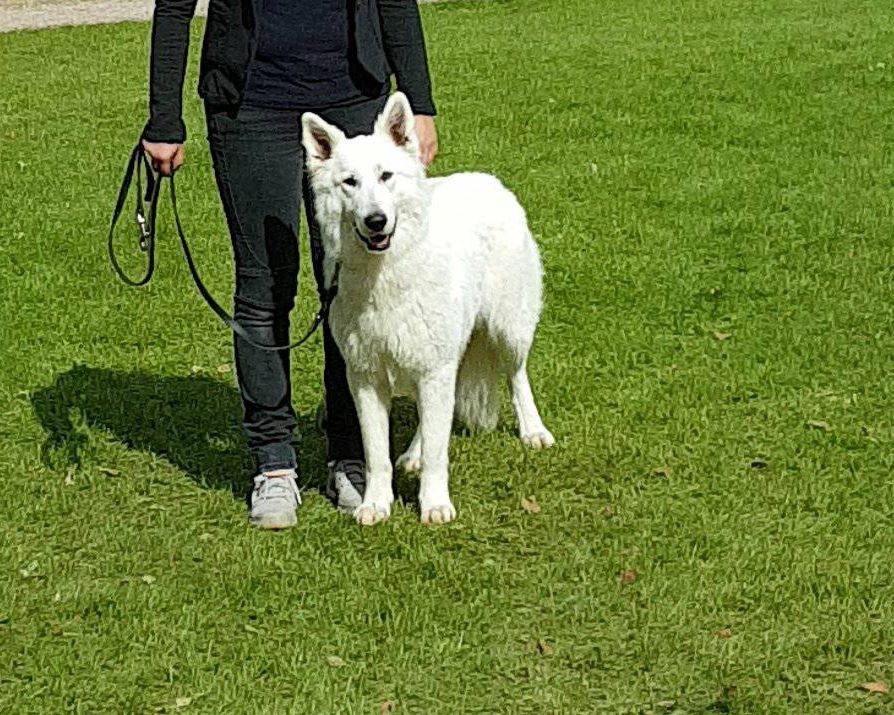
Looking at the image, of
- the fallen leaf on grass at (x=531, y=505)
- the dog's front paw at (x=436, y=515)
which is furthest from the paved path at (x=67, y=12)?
the dog's front paw at (x=436, y=515)

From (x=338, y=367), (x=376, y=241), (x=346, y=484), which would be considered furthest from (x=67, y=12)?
(x=376, y=241)

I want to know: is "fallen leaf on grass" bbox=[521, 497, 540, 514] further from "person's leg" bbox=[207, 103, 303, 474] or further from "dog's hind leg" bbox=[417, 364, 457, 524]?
"person's leg" bbox=[207, 103, 303, 474]

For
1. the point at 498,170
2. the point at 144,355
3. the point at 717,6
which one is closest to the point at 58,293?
the point at 144,355

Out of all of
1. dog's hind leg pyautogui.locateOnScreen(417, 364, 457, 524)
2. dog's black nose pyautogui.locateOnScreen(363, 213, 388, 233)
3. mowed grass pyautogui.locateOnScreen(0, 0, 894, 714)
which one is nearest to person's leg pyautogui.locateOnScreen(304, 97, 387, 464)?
mowed grass pyautogui.locateOnScreen(0, 0, 894, 714)

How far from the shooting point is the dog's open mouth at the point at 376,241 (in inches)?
199

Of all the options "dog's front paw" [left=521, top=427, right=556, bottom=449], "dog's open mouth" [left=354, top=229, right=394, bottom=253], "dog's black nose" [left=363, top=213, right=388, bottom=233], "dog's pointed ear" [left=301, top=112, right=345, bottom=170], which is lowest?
"dog's front paw" [left=521, top=427, right=556, bottom=449]

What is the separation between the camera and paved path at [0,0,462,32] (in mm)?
19406

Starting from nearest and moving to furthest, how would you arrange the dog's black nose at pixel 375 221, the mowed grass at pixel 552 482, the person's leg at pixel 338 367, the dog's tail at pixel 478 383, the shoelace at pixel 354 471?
the mowed grass at pixel 552 482 < the dog's black nose at pixel 375 221 < the person's leg at pixel 338 367 < the shoelace at pixel 354 471 < the dog's tail at pixel 478 383

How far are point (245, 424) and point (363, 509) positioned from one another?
599 mm

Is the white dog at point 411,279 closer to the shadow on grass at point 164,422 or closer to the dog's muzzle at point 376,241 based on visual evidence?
the dog's muzzle at point 376,241

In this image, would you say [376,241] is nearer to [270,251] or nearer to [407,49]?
[270,251]

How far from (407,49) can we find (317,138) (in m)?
0.66

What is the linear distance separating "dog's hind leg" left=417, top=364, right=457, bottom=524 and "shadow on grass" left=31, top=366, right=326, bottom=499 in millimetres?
658

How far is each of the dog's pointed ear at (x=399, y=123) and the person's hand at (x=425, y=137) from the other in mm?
138
